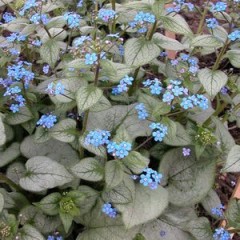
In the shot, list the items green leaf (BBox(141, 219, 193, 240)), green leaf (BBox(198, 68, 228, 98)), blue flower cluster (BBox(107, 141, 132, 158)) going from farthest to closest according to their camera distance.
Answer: green leaf (BBox(141, 219, 193, 240)), green leaf (BBox(198, 68, 228, 98)), blue flower cluster (BBox(107, 141, 132, 158))

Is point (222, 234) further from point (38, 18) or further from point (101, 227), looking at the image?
point (38, 18)

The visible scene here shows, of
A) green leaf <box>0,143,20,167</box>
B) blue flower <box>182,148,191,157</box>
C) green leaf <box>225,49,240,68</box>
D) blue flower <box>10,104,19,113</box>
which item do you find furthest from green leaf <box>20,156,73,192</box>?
green leaf <box>225,49,240,68</box>

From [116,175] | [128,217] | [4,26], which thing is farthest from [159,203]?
[4,26]

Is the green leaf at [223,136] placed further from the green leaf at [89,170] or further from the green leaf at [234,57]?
the green leaf at [89,170]

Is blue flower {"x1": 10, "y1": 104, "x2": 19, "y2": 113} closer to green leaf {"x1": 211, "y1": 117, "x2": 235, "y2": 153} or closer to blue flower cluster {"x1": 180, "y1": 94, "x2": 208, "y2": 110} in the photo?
blue flower cluster {"x1": 180, "y1": 94, "x2": 208, "y2": 110}

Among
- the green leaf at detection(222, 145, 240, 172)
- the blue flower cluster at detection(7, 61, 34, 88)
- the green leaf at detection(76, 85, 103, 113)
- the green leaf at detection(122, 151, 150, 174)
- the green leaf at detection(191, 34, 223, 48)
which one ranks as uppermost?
the green leaf at detection(76, 85, 103, 113)

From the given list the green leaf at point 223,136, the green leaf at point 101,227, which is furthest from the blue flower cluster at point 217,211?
the green leaf at point 101,227

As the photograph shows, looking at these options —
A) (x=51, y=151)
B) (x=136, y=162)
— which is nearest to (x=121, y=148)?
(x=136, y=162)
